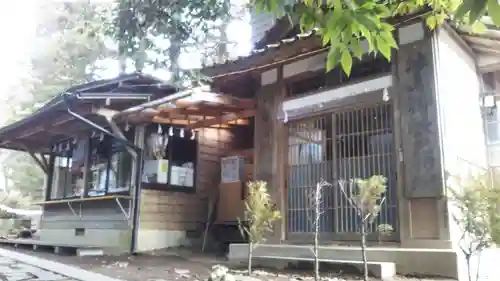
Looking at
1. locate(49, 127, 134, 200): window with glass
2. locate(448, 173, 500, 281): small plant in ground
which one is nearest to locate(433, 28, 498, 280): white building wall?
locate(448, 173, 500, 281): small plant in ground

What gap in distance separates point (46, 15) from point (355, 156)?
22.6 m

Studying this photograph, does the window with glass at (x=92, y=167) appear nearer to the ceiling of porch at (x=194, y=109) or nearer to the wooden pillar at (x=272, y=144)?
the ceiling of porch at (x=194, y=109)

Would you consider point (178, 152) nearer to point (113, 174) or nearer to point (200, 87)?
point (113, 174)

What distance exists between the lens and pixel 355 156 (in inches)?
299

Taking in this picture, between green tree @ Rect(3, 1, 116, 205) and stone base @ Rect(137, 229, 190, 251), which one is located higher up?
green tree @ Rect(3, 1, 116, 205)

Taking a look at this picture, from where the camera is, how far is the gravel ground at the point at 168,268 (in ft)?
21.6

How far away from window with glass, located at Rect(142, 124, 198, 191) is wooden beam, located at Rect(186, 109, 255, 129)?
1.54ft

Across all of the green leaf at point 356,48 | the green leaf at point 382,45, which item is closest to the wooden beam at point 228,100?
the green leaf at point 356,48

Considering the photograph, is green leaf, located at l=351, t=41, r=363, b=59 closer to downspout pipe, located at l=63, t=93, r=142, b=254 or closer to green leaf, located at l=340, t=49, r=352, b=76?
green leaf, located at l=340, t=49, r=352, b=76

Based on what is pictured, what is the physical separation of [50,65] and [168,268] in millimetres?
19118

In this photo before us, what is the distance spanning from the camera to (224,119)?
10.2m

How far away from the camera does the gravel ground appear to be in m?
6.60

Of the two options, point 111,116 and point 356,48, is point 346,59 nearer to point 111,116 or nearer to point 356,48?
point 356,48

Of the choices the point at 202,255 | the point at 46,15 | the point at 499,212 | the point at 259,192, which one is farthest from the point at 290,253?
the point at 46,15
